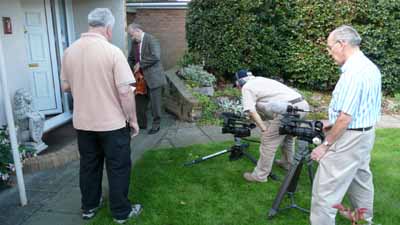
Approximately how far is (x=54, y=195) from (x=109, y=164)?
3.70ft

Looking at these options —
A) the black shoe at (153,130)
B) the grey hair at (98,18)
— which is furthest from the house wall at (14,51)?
the grey hair at (98,18)

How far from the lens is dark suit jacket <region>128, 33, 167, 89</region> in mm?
5793

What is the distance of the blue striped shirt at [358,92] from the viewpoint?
8.25 ft

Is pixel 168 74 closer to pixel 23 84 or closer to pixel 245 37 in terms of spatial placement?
pixel 245 37

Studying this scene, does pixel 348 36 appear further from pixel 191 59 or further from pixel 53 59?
pixel 191 59

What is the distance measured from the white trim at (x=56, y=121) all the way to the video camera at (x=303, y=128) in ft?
13.4

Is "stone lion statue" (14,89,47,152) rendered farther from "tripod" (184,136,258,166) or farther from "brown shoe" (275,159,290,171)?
"brown shoe" (275,159,290,171)

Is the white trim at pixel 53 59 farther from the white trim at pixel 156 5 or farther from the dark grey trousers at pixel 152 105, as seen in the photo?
the white trim at pixel 156 5

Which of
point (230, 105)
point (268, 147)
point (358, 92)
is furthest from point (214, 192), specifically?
point (230, 105)

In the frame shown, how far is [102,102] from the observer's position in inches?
119

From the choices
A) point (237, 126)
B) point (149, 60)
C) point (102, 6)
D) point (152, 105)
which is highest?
point (102, 6)

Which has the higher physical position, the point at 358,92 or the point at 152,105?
the point at 358,92

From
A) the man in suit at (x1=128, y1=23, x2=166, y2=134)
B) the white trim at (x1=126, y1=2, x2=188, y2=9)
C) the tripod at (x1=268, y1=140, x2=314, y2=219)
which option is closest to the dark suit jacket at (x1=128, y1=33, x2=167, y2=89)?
the man in suit at (x1=128, y1=23, x2=166, y2=134)

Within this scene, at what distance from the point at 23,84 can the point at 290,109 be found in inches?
149
